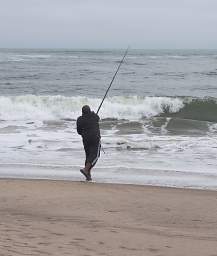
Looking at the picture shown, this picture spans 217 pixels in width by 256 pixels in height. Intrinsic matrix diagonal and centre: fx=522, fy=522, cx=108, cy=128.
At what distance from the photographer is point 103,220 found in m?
5.83

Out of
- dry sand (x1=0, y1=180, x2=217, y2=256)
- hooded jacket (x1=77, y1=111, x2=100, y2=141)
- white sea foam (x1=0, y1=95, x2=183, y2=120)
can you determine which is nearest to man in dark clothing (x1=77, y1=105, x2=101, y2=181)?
hooded jacket (x1=77, y1=111, x2=100, y2=141)

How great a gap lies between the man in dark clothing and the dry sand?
1.42ft

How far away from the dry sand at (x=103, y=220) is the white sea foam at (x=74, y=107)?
10.8 metres

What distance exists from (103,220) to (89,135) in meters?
2.95

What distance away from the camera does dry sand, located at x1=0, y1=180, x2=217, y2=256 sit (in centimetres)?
466

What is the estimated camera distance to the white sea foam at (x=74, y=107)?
62.4 ft

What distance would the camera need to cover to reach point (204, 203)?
692 centimetres

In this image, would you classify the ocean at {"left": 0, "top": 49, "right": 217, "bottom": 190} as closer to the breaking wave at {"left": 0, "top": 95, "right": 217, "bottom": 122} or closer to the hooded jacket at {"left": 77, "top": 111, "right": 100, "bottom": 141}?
the breaking wave at {"left": 0, "top": 95, "right": 217, "bottom": 122}

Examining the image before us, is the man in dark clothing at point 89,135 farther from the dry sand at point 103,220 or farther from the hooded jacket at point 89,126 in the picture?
the dry sand at point 103,220

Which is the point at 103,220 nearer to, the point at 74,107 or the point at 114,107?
the point at 114,107

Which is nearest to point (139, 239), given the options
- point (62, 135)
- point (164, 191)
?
point (164, 191)

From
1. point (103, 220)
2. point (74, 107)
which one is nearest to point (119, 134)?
point (74, 107)

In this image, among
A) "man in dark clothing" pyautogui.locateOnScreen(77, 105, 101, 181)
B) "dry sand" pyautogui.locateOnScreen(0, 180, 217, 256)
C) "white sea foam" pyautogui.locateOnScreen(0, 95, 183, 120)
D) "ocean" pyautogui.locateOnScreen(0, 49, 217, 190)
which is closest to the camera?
"dry sand" pyautogui.locateOnScreen(0, 180, 217, 256)

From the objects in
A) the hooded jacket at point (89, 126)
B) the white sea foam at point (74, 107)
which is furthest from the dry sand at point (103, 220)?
the white sea foam at point (74, 107)
